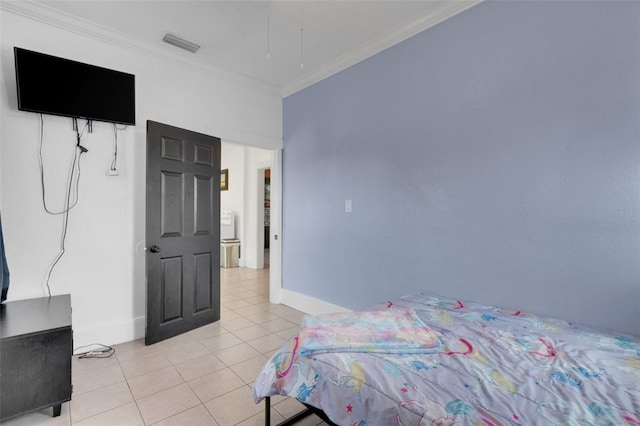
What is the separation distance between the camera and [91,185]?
9.12 feet

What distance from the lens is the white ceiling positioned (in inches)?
97.7

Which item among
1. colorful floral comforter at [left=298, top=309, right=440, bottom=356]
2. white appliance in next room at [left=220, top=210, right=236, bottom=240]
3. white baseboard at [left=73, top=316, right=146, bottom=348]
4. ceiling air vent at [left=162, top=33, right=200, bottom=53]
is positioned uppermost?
ceiling air vent at [left=162, top=33, right=200, bottom=53]

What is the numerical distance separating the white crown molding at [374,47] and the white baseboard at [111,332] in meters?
3.20

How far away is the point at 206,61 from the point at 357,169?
6.75 ft

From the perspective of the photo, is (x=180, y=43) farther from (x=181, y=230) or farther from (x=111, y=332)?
(x=111, y=332)

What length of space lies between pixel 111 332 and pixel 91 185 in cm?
138

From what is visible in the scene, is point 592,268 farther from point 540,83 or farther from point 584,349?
point 540,83

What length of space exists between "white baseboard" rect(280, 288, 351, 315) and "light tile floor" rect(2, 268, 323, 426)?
11.7 inches

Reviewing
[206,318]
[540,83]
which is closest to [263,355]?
[206,318]

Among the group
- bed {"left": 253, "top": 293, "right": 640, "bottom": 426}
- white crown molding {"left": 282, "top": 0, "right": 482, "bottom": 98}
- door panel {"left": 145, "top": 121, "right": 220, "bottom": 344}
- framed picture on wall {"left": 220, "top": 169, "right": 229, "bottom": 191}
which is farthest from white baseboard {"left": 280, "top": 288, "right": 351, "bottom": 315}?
framed picture on wall {"left": 220, "top": 169, "right": 229, "bottom": 191}

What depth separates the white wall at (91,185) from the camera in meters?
2.44

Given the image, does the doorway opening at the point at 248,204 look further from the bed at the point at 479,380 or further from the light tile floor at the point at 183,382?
the bed at the point at 479,380

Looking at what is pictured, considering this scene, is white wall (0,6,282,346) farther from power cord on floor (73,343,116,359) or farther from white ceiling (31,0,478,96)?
white ceiling (31,0,478,96)

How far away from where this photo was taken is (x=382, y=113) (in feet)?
9.78
